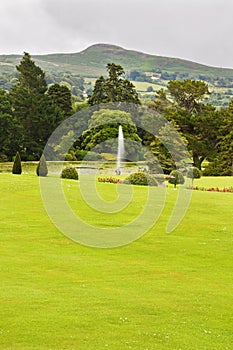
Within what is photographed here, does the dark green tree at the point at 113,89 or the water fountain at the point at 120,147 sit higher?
the dark green tree at the point at 113,89

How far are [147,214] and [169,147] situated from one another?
40205 mm

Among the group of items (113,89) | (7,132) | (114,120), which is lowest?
(7,132)

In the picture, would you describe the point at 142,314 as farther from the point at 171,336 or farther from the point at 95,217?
the point at 95,217

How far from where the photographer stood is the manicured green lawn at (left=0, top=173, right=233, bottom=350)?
10547mm

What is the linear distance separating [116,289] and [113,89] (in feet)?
240

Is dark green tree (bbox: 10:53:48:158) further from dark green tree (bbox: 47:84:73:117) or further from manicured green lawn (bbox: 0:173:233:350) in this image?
manicured green lawn (bbox: 0:173:233:350)

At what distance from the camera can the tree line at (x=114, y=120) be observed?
229 ft

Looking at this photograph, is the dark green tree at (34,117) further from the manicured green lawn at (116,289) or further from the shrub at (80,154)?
the manicured green lawn at (116,289)

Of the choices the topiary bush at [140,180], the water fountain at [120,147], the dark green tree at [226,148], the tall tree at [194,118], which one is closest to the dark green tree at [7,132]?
the water fountain at [120,147]

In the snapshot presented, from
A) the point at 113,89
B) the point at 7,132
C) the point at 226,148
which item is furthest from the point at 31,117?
the point at 226,148

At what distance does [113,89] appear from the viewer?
8525 centimetres

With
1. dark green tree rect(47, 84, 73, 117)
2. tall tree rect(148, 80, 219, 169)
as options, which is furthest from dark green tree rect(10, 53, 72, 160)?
tall tree rect(148, 80, 219, 169)

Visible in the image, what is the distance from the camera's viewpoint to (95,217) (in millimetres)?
25438

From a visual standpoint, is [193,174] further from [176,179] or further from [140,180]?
[140,180]
